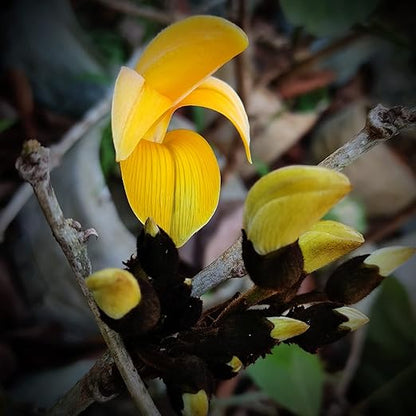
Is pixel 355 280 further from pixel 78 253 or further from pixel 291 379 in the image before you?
pixel 291 379

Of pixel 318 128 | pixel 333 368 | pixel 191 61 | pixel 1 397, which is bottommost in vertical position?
pixel 333 368

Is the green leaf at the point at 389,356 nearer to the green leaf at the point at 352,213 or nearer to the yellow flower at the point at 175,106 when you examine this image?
the green leaf at the point at 352,213

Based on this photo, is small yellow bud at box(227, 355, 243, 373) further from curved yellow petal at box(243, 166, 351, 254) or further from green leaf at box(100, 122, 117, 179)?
green leaf at box(100, 122, 117, 179)

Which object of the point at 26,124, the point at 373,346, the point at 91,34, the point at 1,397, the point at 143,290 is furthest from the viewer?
the point at 91,34

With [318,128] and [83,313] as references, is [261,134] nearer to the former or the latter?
[318,128]

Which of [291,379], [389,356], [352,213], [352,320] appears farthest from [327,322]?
[352,213]

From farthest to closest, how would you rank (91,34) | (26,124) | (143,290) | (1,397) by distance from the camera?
1. (91,34)
2. (26,124)
3. (1,397)
4. (143,290)

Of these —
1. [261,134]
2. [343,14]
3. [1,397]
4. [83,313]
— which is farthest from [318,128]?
[1,397]

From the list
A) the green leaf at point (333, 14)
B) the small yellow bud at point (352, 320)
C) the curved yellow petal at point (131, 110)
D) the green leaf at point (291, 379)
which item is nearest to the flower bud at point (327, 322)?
the small yellow bud at point (352, 320)
